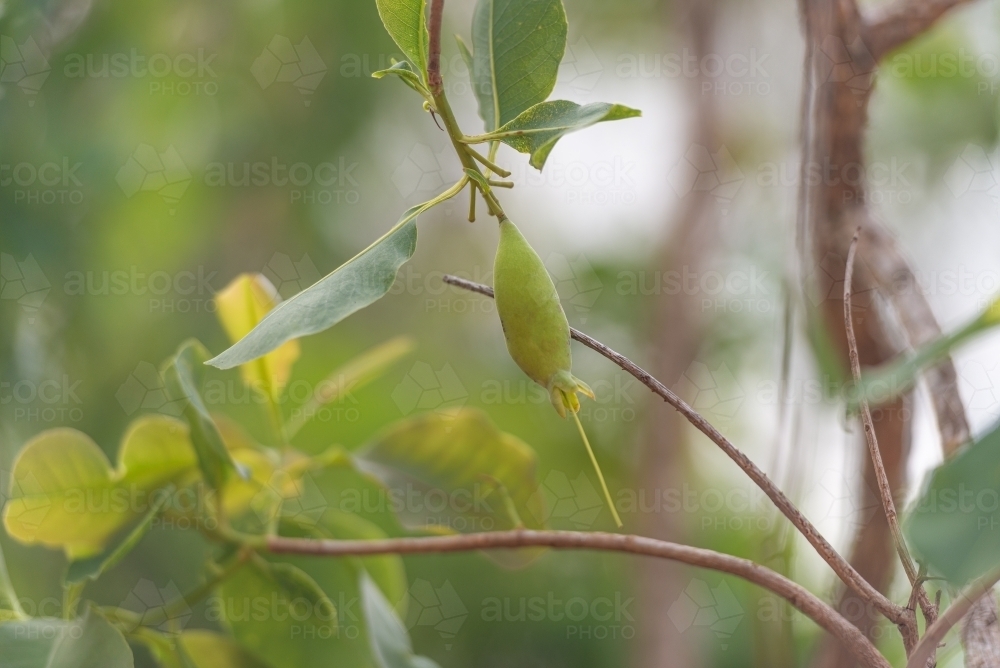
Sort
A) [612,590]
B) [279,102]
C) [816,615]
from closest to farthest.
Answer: [816,615] < [612,590] < [279,102]

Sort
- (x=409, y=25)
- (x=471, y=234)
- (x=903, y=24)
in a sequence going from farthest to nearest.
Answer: (x=471, y=234), (x=903, y=24), (x=409, y=25)

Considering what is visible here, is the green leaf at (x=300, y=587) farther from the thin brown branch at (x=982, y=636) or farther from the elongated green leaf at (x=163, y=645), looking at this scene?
the thin brown branch at (x=982, y=636)

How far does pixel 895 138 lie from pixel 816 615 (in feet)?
3.99

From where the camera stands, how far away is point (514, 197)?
1456 millimetres

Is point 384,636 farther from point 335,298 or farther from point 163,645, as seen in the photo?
point 335,298

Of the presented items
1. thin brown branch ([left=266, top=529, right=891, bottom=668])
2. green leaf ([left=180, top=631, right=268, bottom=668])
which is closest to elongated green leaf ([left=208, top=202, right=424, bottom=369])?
thin brown branch ([left=266, top=529, right=891, bottom=668])

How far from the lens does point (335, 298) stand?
11.7 inches

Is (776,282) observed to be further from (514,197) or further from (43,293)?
(43,293)

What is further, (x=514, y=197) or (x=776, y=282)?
(x=514, y=197)

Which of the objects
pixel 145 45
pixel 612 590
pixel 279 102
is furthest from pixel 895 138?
pixel 145 45

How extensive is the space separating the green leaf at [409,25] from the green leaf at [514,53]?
37mm

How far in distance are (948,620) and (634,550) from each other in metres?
0.13

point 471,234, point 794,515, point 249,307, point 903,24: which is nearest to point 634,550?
point 794,515

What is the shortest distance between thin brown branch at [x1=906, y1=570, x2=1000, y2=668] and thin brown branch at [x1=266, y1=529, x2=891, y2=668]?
0.03m
